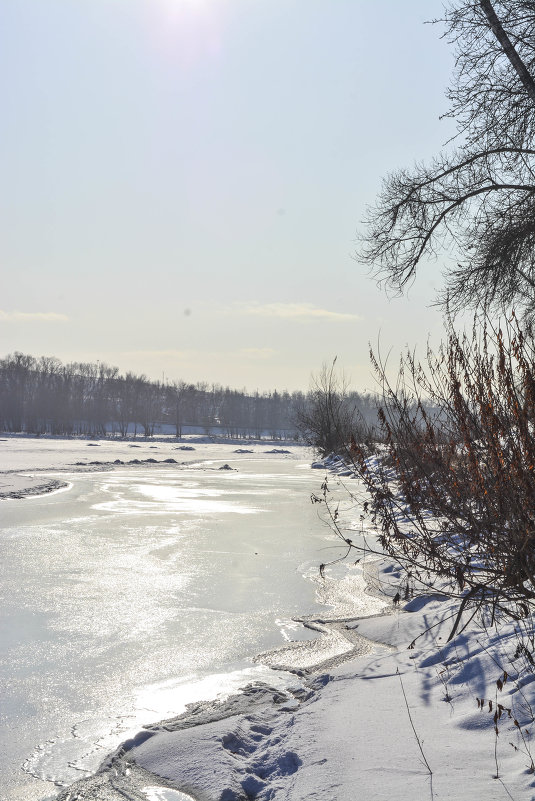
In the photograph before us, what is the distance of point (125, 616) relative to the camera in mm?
5586

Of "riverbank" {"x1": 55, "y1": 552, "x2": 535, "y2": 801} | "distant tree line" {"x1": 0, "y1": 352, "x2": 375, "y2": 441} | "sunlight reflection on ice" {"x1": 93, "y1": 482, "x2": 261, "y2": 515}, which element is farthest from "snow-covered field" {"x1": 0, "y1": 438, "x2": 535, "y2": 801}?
"distant tree line" {"x1": 0, "y1": 352, "x2": 375, "y2": 441}

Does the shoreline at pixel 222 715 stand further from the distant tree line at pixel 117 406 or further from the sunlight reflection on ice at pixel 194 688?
the distant tree line at pixel 117 406

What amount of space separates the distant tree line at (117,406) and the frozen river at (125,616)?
67091 mm

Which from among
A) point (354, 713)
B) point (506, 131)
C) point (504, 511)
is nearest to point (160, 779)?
point (354, 713)

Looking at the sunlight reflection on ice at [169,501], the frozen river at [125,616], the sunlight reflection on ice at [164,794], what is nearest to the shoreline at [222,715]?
the sunlight reflection on ice at [164,794]

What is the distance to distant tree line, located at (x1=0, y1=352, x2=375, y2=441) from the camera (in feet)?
294

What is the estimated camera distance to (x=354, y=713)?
336cm

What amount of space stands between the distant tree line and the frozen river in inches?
2641

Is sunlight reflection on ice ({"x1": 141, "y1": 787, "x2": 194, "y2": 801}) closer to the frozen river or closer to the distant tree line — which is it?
the frozen river

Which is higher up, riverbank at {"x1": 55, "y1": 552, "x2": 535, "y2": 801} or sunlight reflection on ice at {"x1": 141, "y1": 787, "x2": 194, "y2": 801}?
riverbank at {"x1": 55, "y1": 552, "x2": 535, "y2": 801}

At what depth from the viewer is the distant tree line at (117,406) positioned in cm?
8975

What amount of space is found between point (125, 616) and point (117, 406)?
360 feet

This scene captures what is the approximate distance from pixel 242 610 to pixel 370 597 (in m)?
1.41

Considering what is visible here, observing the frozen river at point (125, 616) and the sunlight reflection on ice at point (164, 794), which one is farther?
the frozen river at point (125, 616)
